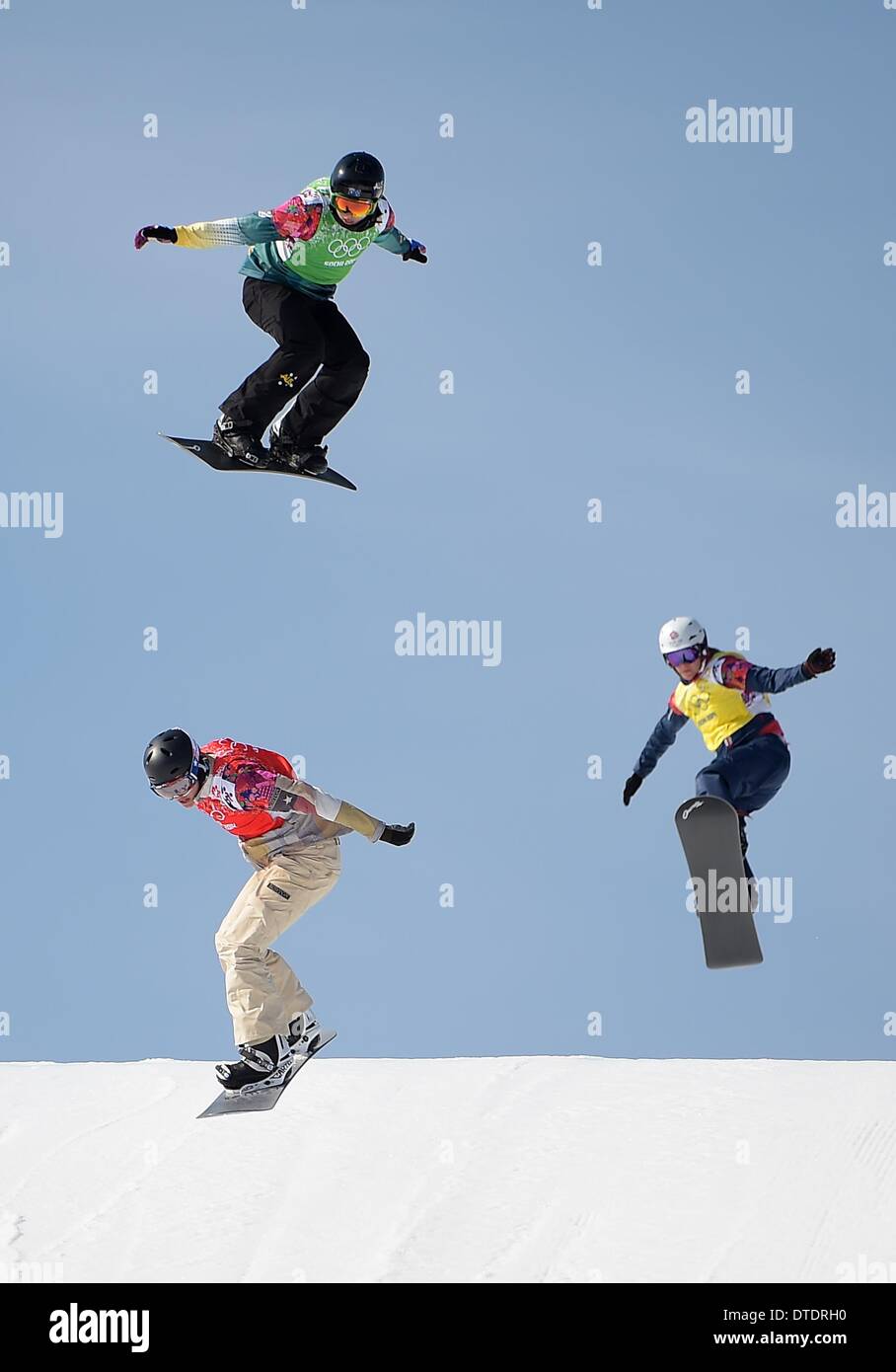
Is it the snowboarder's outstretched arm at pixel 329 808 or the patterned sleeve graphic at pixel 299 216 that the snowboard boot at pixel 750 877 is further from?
the patterned sleeve graphic at pixel 299 216

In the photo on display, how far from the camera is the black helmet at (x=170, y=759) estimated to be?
36.1 ft

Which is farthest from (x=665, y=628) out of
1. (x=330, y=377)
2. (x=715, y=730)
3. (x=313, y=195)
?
(x=313, y=195)

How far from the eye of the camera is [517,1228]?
1341 centimetres

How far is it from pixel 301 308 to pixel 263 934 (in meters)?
4.01

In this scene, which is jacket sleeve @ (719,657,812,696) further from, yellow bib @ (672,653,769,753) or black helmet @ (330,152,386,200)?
black helmet @ (330,152,386,200)

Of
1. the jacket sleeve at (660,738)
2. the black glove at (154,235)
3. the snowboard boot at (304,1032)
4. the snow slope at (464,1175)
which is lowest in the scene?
the snow slope at (464,1175)

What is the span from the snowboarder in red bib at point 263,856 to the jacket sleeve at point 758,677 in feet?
8.58

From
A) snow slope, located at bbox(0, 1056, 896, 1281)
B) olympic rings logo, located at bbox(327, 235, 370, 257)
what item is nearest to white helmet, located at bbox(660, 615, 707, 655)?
olympic rings logo, located at bbox(327, 235, 370, 257)

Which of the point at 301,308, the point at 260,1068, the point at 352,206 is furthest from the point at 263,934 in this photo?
the point at 352,206

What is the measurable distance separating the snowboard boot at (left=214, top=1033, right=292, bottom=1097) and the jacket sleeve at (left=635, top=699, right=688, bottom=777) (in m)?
3.33

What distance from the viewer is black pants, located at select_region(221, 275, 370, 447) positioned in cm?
1114

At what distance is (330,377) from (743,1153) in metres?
7.26

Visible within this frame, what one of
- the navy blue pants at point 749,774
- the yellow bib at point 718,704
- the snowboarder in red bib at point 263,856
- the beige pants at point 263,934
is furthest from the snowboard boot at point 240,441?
the navy blue pants at point 749,774

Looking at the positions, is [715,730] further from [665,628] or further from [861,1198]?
[861,1198]
